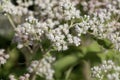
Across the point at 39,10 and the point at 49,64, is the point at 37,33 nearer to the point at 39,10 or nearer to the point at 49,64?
the point at 49,64

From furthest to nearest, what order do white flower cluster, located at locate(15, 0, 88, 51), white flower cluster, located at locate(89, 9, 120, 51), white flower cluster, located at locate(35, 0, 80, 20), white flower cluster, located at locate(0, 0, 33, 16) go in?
1. white flower cluster, located at locate(35, 0, 80, 20)
2. white flower cluster, located at locate(0, 0, 33, 16)
3. white flower cluster, located at locate(89, 9, 120, 51)
4. white flower cluster, located at locate(15, 0, 88, 51)

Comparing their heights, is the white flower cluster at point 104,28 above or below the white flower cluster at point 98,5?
below

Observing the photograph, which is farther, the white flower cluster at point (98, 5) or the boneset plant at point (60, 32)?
the white flower cluster at point (98, 5)

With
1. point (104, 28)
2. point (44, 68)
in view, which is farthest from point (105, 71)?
point (44, 68)

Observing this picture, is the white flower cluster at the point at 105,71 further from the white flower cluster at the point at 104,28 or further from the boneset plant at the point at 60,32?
the white flower cluster at the point at 104,28

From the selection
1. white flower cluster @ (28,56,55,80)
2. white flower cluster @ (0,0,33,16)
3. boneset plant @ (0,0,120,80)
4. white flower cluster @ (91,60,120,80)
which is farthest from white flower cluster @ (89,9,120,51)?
white flower cluster @ (0,0,33,16)

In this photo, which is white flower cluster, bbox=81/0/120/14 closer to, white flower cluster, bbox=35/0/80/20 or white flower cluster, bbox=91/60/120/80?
white flower cluster, bbox=35/0/80/20

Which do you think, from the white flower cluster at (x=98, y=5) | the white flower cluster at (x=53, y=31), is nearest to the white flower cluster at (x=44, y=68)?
the white flower cluster at (x=53, y=31)

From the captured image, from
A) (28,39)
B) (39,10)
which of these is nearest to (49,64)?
(28,39)

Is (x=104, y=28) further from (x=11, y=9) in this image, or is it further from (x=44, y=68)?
(x=11, y=9)
